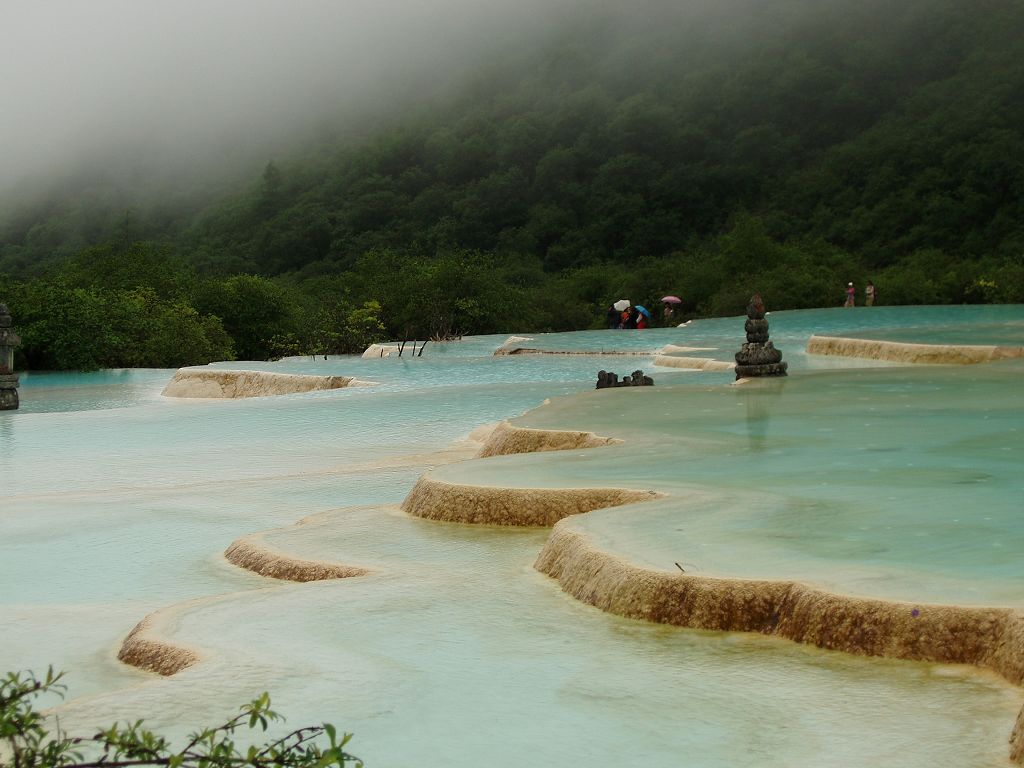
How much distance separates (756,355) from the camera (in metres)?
15.0

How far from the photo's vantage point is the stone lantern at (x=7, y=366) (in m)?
18.4

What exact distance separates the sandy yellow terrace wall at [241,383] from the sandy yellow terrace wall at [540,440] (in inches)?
421

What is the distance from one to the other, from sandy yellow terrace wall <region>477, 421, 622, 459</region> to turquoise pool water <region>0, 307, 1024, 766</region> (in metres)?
0.26

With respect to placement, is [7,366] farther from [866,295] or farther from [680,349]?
[866,295]

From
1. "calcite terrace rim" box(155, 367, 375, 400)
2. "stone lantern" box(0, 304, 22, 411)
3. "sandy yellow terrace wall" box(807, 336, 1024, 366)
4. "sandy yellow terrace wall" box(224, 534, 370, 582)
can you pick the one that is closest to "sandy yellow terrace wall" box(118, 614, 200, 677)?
"sandy yellow terrace wall" box(224, 534, 370, 582)

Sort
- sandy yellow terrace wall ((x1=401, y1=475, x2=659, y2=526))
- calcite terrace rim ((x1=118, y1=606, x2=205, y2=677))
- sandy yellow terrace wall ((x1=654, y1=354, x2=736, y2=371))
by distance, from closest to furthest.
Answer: calcite terrace rim ((x1=118, y1=606, x2=205, y2=677))
sandy yellow terrace wall ((x1=401, y1=475, x2=659, y2=526))
sandy yellow terrace wall ((x1=654, y1=354, x2=736, y2=371))

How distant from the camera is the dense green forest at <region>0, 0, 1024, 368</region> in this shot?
36250mm

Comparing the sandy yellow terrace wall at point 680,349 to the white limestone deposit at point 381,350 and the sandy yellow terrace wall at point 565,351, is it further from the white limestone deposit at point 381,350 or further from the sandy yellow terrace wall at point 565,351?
the white limestone deposit at point 381,350

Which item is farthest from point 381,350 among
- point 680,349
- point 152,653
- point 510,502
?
point 152,653

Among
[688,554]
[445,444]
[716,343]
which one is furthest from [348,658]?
[716,343]

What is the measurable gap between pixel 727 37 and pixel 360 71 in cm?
2543

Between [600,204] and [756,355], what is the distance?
45827mm

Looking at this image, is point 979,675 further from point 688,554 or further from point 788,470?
point 788,470

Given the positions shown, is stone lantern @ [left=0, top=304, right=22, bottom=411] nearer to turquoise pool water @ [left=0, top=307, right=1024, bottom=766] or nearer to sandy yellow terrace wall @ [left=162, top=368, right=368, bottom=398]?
sandy yellow terrace wall @ [left=162, top=368, right=368, bottom=398]
